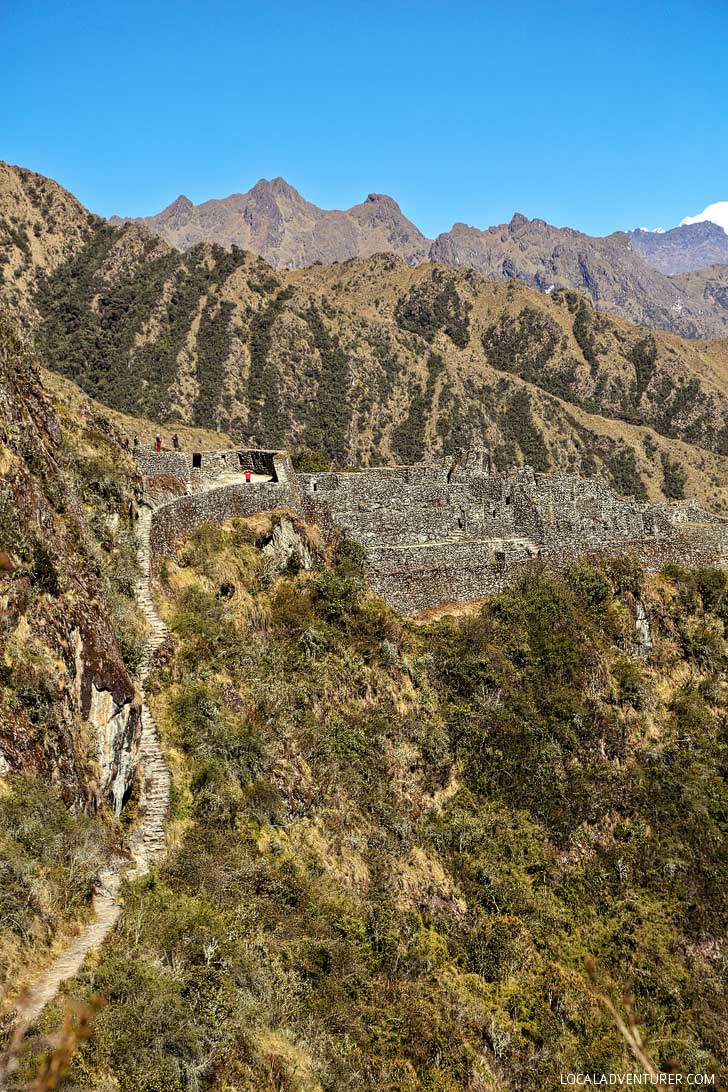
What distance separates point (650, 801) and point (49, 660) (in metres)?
19.4

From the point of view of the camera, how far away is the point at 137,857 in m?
13.1

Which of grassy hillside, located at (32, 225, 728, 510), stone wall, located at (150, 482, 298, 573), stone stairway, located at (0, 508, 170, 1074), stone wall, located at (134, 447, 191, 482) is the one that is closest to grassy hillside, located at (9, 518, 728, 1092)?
stone stairway, located at (0, 508, 170, 1074)

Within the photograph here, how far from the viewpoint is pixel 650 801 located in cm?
2362

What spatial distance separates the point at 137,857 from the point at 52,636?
4228 mm

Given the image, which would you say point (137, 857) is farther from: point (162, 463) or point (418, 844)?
point (162, 463)

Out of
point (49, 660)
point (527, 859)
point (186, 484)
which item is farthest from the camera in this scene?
point (186, 484)

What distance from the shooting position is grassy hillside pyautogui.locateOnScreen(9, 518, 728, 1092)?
11164 mm

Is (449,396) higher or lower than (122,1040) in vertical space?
higher

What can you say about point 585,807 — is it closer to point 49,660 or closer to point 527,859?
Result: point 527,859

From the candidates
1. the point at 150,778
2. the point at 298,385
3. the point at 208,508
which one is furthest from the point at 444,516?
the point at 298,385

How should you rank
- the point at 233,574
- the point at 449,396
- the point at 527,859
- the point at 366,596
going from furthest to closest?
the point at 449,396
the point at 366,596
the point at 233,574
the point at 527,859

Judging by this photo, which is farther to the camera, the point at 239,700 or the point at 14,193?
the point at 14,193

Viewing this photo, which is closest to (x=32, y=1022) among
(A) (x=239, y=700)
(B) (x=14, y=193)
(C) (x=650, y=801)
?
(A) (x=239, y=700)

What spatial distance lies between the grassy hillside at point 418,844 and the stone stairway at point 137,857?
34cm
